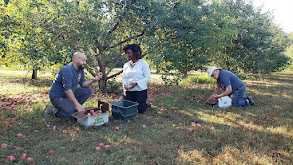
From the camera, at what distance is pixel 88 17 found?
607cm

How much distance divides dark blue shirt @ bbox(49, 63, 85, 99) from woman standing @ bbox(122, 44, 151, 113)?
121 cm

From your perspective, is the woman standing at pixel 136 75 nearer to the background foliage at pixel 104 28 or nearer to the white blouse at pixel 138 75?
the white blouse at pixel 138 75

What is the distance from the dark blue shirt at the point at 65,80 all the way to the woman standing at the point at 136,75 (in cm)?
121

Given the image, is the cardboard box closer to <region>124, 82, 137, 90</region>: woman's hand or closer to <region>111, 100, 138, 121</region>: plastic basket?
<region>111, 100, 138, 121</region>: plastic basket

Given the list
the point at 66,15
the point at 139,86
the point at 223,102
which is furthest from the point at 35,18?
the point at 223,102

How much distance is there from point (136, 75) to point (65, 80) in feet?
5.77

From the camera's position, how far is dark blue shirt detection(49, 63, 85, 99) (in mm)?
4126

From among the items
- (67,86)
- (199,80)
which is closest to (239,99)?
(67,86)

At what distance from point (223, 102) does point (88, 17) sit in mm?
4903

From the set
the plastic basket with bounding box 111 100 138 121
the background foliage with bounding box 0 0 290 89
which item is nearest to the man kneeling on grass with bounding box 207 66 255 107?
the background foliage with bounding box 0 0 290 89

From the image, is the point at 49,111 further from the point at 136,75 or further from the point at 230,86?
the point at 230,86

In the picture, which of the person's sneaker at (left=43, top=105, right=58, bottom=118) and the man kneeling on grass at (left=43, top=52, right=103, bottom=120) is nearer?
the man kneeling on grass at (left=43, top=52, right=103, bottom=120)

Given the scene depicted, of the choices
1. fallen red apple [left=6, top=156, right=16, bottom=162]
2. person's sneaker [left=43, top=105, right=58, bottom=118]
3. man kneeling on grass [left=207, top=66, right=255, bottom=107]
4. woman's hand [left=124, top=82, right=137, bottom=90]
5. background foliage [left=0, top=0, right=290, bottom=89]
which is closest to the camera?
fallen red apple [left=6, top=156, right=16, bottom=162]

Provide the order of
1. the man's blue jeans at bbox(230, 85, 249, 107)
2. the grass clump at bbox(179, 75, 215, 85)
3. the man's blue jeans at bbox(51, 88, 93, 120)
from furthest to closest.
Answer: the grass clump at bbox(179, 75, 215, 85) < the man's blue jeans at bbox(230, 85, 249, 107) < the man's blue jeans at bbox(51, 88, 93, 120)
